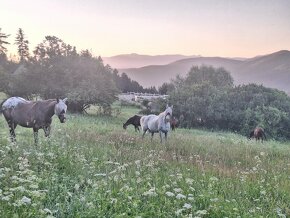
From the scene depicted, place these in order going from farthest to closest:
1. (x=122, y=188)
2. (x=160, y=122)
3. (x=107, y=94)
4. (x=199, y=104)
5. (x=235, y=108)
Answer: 1. (x=235, y=108)
2. (x=199, y=104)
3. (x=107, y=94)
4. (x=160, y=122)
5. (x=122, y=188)

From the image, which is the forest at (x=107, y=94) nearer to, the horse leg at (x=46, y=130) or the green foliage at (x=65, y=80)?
the green foliage at (x=65, y=80)

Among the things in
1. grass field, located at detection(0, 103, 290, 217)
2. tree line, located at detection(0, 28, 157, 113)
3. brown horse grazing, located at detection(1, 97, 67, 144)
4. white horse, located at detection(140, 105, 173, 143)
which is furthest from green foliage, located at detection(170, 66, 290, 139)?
grass field, located at detection(0, 103, 290, 217)

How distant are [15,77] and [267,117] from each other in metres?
42.2

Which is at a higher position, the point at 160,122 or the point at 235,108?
the point at 160,122

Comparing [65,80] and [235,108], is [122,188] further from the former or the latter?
[235,108]

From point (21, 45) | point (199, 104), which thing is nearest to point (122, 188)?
point (199, 104)

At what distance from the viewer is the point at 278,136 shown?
2387 inches

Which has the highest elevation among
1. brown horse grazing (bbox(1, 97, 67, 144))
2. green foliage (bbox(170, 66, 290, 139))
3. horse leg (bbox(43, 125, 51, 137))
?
brown horse grazing (bbox(1, 97, 67, 144))

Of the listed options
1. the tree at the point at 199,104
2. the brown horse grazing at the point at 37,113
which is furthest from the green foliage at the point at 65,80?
the brown horse grazing at the point at 37,113

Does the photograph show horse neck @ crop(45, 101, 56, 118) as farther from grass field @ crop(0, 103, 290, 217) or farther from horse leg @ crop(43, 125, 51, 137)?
grass field @ crop(0, 103, 290, 217)

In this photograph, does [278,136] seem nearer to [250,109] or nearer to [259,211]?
[250,109]

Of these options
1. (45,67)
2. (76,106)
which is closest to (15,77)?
(45,67)

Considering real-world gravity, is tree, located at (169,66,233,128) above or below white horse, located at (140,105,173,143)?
below

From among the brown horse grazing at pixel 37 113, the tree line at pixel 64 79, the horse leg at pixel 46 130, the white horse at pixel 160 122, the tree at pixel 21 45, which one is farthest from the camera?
the tree at pixel 21 45
